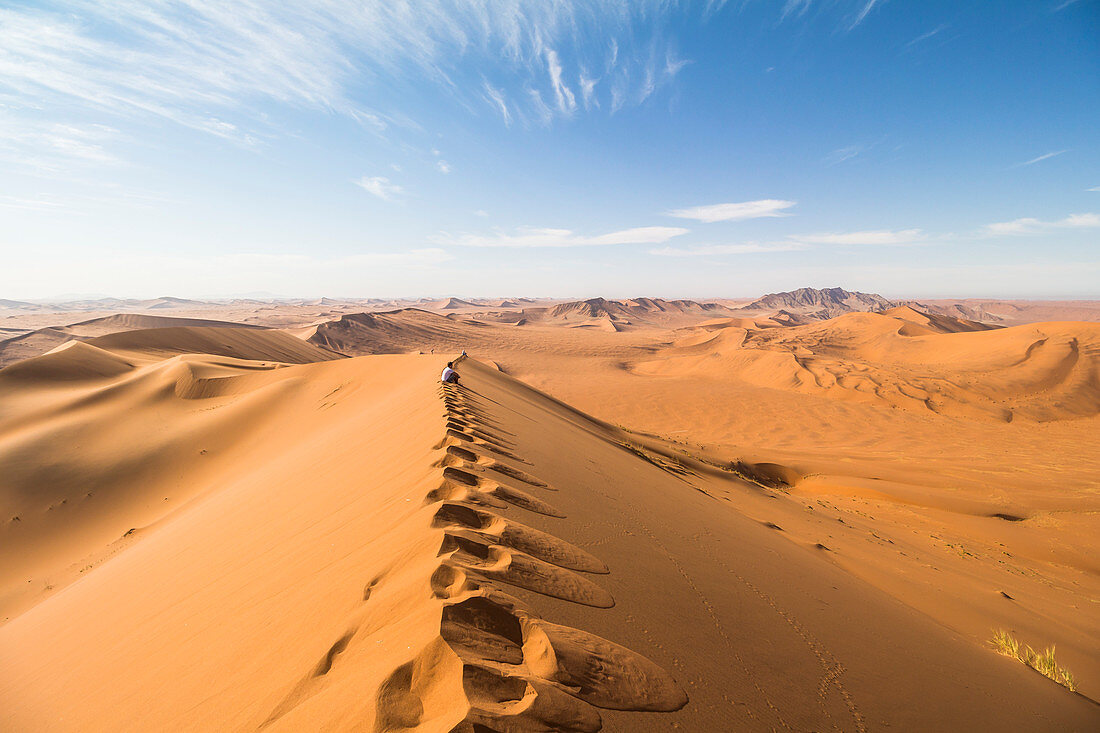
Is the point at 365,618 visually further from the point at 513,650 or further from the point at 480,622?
the point at 513,650

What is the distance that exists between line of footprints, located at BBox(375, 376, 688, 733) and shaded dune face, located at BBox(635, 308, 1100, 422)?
22.9 m

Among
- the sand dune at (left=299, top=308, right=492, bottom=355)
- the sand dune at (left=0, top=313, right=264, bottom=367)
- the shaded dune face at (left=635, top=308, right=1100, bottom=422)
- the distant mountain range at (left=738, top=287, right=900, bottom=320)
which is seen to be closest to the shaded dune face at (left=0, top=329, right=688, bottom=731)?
the shaded dune face at (left=635, top=308, right=1100, bottom=422)

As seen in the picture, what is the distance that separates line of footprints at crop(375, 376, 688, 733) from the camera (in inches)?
56.1

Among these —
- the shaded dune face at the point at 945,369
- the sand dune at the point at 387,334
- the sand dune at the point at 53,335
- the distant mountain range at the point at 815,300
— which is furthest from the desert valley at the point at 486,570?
the distant mountain range at the point at 815,300

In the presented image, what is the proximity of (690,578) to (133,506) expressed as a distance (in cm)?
1130

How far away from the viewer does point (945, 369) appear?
22.5 metres

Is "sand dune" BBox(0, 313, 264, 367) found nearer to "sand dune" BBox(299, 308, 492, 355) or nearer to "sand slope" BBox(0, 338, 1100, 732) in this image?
"sand dune" BBox(299, 308, 492, 355)

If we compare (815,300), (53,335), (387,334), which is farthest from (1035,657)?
(815,300)

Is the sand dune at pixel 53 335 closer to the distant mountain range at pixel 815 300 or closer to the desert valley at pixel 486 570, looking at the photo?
the desert valley at pixel 486 570

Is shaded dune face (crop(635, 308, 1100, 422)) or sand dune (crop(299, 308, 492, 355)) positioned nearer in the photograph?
shaded dune face (crop(635, 308, 1100, 422))

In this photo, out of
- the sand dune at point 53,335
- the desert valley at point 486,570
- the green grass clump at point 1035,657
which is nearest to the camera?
the desert valley at point 486,570

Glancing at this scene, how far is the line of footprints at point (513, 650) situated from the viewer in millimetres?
1425

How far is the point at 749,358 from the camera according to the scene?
2895 cm

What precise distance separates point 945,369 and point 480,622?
2963cm
